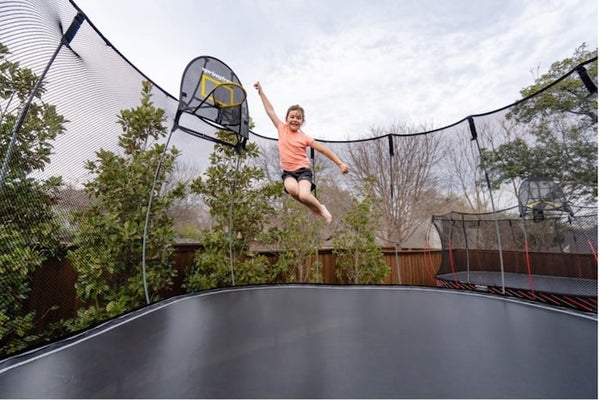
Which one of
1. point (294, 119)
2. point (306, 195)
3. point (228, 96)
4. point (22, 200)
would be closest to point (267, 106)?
point (294, 119)

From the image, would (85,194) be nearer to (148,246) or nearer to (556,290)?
(148,246)

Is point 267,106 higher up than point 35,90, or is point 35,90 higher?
point 267,106

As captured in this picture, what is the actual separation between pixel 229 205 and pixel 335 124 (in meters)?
3.93

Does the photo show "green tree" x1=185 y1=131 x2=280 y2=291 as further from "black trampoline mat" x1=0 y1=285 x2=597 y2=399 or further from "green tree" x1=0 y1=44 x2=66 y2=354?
"green tree" x1=0 y1=44 x2=66 y2=354

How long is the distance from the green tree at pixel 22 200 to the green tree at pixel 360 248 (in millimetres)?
2866

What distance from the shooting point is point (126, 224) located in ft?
6.24

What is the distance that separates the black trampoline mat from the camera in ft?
2.62

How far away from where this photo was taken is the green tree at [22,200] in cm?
114

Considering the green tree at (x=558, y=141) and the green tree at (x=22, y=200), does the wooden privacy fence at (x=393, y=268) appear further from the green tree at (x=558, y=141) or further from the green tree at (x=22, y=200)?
the green tree at (x=558, y=141)

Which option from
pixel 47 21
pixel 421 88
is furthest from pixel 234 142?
pixel 421 88

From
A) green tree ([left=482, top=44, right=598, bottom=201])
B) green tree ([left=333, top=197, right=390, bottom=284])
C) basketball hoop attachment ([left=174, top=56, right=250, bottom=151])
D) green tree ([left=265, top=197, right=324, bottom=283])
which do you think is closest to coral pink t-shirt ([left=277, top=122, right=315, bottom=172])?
basketball hoop attachment ([left=174, top=56, right=250, bottom=151])

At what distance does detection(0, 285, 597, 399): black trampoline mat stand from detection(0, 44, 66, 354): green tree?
36 centimetres

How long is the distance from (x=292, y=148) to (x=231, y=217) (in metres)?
1.12

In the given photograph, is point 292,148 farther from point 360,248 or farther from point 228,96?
point 360,248
